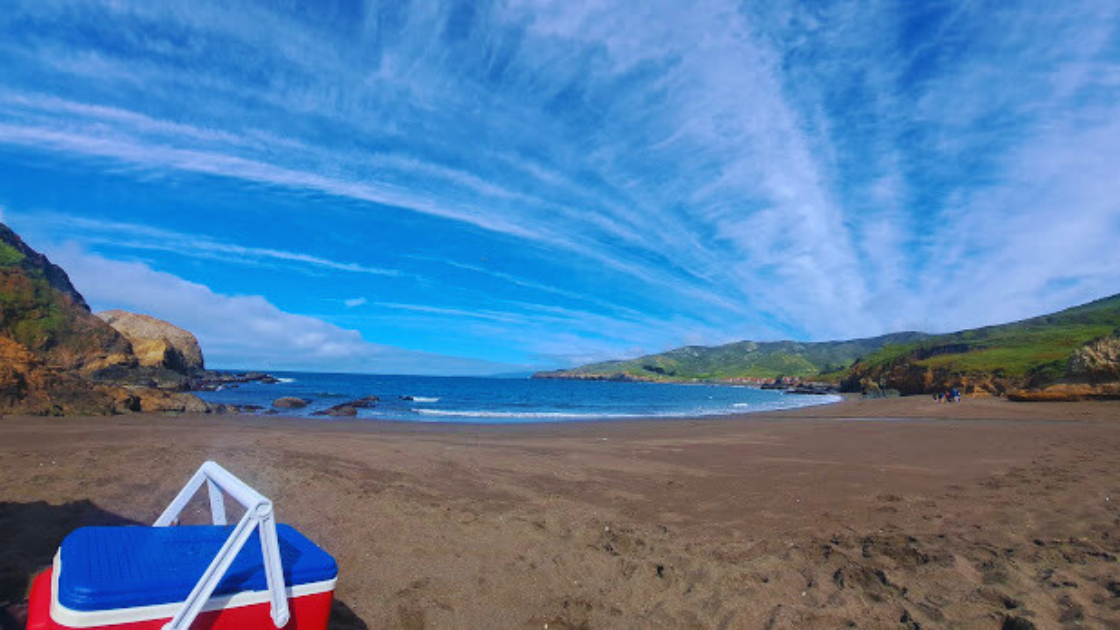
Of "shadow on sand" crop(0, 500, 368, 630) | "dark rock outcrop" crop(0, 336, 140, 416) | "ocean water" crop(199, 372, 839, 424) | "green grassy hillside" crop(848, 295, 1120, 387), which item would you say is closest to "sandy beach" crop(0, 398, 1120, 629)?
"shadow on sand" crop(0, 500, 368, 630)

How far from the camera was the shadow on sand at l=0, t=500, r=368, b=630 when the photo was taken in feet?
15.7

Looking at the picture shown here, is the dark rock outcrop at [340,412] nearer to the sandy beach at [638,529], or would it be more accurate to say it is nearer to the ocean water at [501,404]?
the ocean water at [501,404]

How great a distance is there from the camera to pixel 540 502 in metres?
8.94

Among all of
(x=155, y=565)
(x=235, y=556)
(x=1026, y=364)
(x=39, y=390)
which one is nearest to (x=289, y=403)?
(x=39, y=390)

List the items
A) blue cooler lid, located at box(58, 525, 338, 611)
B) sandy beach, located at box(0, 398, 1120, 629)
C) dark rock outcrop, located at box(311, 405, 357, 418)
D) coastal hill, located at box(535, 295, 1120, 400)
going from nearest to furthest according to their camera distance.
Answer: blue cooler lid, located at box(58, 525, 338, 611) → sandy beach, located at box(0, 398, 1120, 629) → dark rock outcrop, located at box(311, 405, 357, 418) → coastal hill, located at box(535, 295, 1120, 400)

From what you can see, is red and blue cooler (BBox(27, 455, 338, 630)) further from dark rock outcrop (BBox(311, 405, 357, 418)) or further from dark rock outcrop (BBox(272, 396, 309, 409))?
dark rock outcrop (BBox(272, 396, 309, 409))

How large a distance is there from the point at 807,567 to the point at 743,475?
5.64 m

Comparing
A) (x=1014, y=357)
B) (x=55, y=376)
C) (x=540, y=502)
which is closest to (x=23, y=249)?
(x=55, y=376)

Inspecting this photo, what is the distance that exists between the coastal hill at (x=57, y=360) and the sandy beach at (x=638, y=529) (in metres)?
8.48

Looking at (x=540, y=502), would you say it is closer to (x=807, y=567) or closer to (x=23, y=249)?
(x=807, y=567)

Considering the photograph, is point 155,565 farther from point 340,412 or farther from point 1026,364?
point 1026,364

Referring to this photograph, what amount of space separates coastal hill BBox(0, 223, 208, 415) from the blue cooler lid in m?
21.8

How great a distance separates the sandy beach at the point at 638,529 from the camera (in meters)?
5.20

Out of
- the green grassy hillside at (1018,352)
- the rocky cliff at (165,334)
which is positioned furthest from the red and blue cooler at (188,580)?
the rocky cliff at (165,334)
